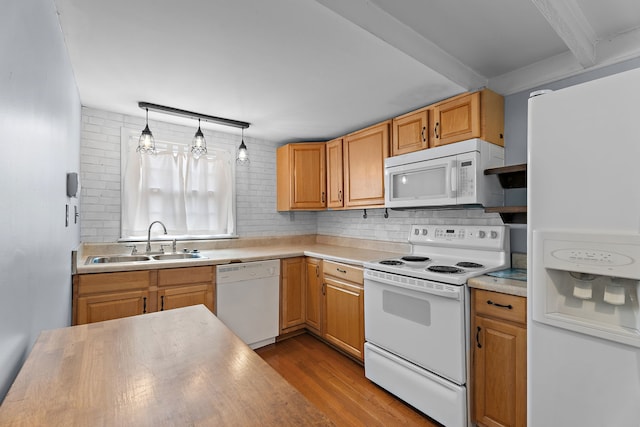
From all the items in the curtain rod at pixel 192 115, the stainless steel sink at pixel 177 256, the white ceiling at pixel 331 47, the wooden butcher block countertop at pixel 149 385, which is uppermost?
the white ceiling at pixel 331 47

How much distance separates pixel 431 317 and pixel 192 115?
2586 mm

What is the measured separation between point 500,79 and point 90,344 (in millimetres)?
2823

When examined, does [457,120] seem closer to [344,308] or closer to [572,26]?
[572,26]

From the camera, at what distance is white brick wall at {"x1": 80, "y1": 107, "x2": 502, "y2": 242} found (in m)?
2.62

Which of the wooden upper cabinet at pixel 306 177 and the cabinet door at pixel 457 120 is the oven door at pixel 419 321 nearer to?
the cabinet door at pixel 457 120

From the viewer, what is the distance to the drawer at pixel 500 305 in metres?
1.55

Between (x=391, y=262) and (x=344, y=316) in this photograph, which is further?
(x=344, y=316)

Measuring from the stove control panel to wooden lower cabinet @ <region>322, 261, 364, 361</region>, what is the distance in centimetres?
66

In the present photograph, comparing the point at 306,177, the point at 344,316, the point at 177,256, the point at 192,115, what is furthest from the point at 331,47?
the point at 177,256

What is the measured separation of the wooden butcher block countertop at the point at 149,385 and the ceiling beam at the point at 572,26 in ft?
6.12

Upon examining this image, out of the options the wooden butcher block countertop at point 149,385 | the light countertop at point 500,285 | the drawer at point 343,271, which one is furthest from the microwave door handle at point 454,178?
the wooden butcher block countertop at point 149,385

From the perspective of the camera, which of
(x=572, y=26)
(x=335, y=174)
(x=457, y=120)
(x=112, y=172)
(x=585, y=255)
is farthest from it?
(x=335, y=174)

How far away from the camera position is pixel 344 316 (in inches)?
103

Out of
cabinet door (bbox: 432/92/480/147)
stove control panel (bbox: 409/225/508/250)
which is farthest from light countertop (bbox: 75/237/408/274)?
cabinet door (bbox: 432/92/480/147)
